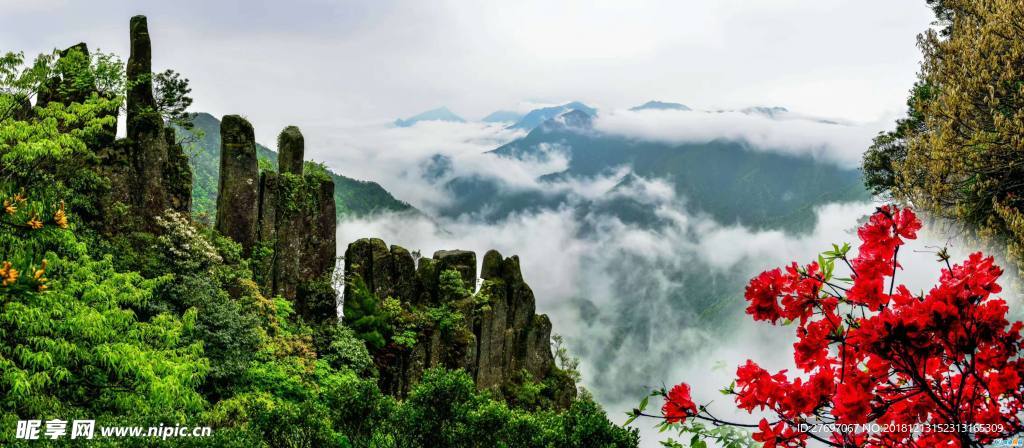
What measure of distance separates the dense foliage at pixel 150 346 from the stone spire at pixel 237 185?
2401 millimetres

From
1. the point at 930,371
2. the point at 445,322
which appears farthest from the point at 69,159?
the point at 930,371

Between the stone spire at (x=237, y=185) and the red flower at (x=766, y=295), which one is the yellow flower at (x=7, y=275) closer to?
the red flower at (x=766, y=295)

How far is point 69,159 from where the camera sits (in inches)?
630

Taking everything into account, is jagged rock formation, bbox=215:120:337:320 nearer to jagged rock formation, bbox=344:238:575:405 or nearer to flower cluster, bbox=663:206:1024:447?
jagged rock formation, bbox=344:238:575:405

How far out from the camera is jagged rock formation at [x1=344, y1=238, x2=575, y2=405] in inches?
923

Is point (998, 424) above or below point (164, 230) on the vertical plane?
below

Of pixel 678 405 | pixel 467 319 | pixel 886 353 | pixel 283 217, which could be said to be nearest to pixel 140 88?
pixel 283 217

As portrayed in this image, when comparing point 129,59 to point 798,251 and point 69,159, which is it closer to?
point 69,159

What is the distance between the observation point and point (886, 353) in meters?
3.27

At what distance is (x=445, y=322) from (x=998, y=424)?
2279cm

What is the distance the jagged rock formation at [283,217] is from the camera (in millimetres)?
21203

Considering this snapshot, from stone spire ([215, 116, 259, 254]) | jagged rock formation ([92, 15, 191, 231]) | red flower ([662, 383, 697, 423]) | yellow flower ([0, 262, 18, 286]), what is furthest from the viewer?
stone spire ([215, 116, 259, 254])

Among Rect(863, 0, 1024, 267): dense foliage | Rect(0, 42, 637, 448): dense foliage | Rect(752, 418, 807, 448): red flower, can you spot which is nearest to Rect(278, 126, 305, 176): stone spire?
Rect(0, 42, 637, 448): dense foliage

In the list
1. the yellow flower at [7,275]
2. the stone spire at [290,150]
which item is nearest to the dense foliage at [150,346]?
the yellow flower at [7,275]
